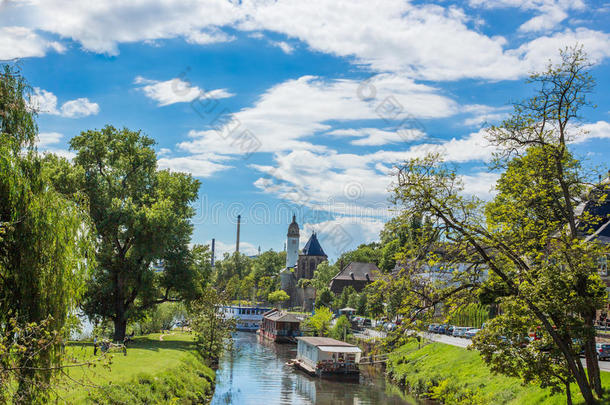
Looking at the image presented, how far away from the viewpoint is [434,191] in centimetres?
1666

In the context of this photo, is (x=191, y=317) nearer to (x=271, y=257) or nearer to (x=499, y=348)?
(x=499, y=348)

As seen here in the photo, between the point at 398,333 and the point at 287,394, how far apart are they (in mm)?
23045

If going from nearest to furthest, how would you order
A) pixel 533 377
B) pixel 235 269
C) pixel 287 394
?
pixel 533 377 < pixel 287 394 < pixel 235 269

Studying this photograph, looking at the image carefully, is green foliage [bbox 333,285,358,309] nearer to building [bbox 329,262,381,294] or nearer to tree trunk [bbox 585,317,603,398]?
building [bbox 329,262,381,294]

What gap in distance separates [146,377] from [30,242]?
1341 cm

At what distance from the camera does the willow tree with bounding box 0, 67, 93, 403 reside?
41.8ft

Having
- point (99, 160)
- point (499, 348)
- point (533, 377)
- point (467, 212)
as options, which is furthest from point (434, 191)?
point (99, 160)

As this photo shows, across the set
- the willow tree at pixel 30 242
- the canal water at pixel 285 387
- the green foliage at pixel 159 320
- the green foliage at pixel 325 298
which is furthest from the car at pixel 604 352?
the green foliage at pixel 325 298

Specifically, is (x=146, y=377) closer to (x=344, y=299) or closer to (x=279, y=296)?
(x=344, y=299)

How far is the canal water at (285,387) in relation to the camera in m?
34.6

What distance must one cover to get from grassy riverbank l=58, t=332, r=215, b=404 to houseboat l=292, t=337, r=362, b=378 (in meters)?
10.6

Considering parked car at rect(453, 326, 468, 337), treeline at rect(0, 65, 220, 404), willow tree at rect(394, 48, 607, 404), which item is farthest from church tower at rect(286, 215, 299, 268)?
willow tree at rect(394, 48, 607, 404)

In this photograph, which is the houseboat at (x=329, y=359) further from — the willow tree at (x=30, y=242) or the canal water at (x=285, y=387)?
the willow tree at (x=30, y=242)

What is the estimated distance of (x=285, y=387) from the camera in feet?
129
